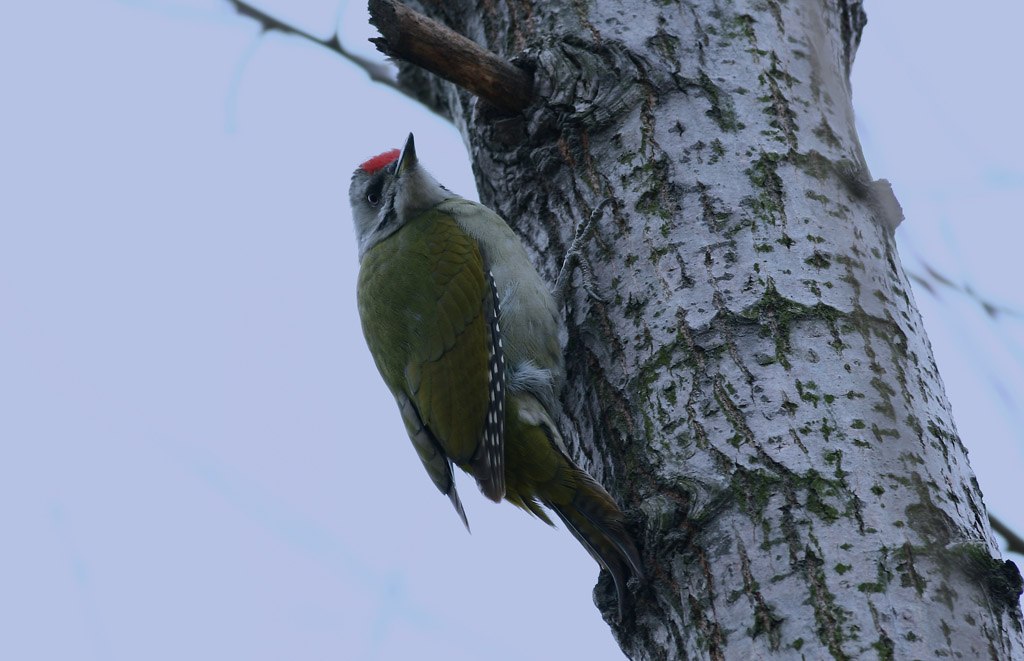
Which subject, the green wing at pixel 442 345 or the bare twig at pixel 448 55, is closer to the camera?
the bare twig at pixel 448 55

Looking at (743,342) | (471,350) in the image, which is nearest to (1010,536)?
(743,342)

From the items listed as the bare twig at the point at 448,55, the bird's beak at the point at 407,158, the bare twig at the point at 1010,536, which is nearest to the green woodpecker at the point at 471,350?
the bird's beak at the point at 407,158

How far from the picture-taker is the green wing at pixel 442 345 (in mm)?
3068

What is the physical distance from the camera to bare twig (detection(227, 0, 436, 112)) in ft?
12.6

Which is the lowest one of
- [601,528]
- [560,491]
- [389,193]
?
[601,528]

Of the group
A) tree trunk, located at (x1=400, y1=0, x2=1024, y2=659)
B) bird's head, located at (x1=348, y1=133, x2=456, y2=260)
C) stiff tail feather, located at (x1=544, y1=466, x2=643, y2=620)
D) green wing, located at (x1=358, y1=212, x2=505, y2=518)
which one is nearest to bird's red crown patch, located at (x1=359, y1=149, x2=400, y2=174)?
bird's head, located at (x1=348, y1=133, x2=456, y2=260)

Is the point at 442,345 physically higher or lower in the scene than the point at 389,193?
lower

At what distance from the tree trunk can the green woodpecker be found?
0.18 metres

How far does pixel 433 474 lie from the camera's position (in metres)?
3.26

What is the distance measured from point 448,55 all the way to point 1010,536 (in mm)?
1990

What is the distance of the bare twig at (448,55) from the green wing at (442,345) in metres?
0.79

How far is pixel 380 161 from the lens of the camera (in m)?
4.40

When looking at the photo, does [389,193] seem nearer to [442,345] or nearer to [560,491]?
[442,345]

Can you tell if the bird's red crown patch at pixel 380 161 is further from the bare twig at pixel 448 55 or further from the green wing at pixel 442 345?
the bare twig at pixel 448 55
